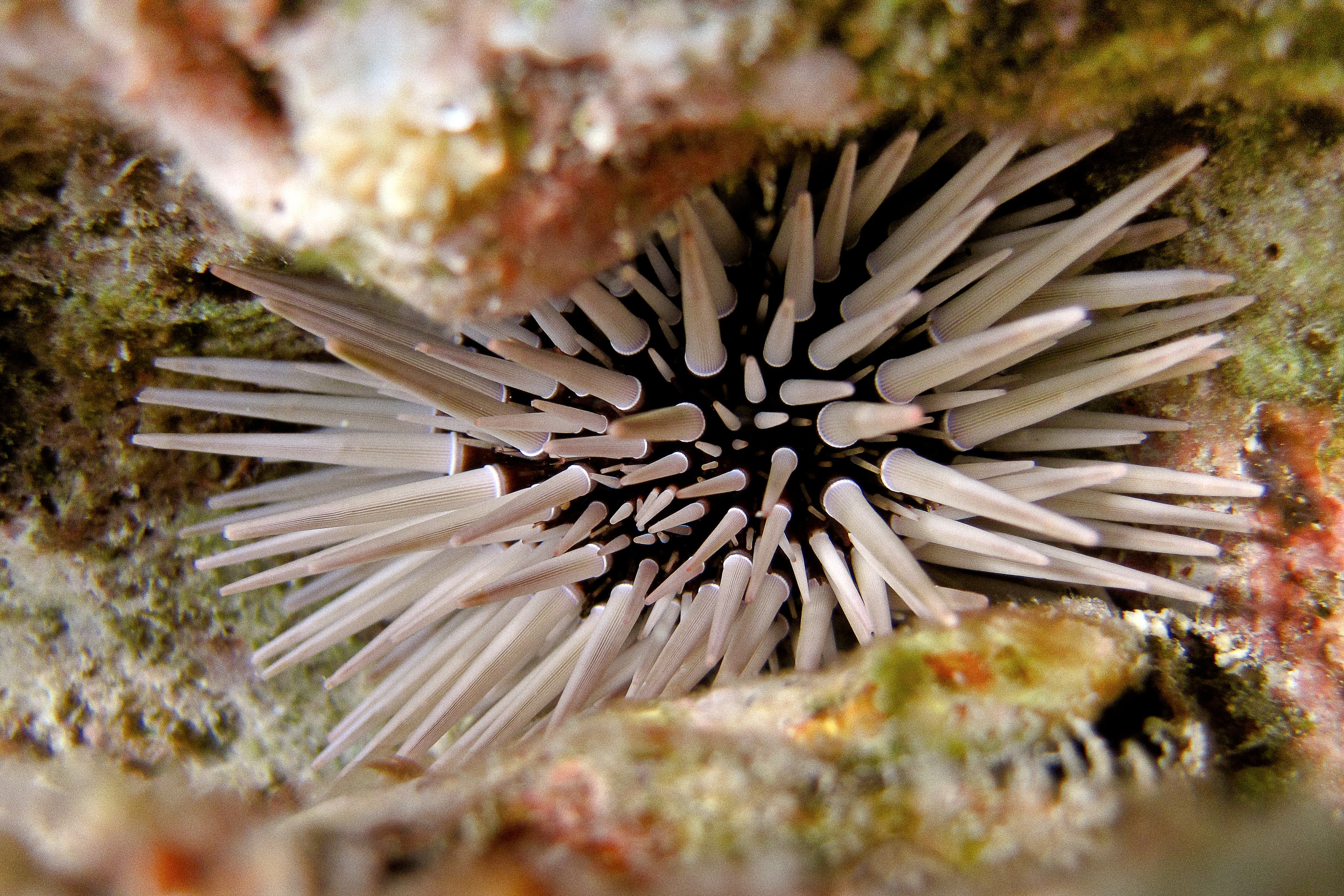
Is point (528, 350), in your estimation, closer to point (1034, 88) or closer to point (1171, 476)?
point (1034, 88)

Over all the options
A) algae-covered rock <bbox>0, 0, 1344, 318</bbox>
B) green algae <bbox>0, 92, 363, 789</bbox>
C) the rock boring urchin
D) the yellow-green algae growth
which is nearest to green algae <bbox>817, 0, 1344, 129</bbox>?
algae-covered rock <bbox>0, 0, 1344, 318</bbox>

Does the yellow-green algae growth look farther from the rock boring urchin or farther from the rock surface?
the rock boring urchin

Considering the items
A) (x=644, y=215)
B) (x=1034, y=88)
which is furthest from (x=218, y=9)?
(x=1034, y=88)

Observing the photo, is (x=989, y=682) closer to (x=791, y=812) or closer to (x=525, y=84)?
A: (x=791, y=812)

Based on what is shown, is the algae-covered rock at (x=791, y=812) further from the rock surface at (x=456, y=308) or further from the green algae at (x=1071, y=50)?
the green algae at (x=1071, y=50)

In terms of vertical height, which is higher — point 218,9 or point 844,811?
point 218,9

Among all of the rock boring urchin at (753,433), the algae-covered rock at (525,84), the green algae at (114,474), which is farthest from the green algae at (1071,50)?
the green algae at (114,474)

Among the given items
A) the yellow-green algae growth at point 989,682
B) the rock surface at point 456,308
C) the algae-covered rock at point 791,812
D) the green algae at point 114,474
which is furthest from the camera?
the green algae at point 114,474

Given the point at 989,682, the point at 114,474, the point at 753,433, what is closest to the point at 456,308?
the point at 753,433
